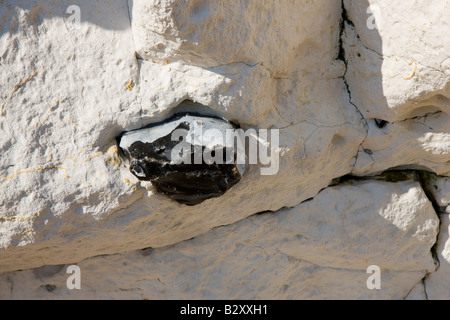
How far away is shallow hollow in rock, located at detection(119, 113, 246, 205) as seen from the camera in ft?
3.83

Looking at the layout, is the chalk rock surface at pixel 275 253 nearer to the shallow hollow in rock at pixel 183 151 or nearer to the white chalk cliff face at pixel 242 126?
the white chalk cliff face at pixel 242 126

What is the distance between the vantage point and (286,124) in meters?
1.33

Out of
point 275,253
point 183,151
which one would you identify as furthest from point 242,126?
point 275,253

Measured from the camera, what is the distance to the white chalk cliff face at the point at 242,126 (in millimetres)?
1166

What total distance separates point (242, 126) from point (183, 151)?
0.19m

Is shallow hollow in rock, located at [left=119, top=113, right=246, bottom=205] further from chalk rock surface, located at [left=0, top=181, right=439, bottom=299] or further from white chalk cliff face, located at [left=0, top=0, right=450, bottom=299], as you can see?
chalk rock surface, located at [left=0, top=181, right=439, bottom=299]

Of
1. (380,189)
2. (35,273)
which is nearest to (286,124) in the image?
(380,189)

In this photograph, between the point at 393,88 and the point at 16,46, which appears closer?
the point at 16,46

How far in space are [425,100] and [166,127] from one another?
2.31ft

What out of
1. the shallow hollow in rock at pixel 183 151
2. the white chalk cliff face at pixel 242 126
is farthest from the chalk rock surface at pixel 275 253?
the shallow hollow in rock at pixel 183 151

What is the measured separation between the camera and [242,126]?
1257 millimetres

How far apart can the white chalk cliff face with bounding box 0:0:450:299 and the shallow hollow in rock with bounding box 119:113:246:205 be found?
39 mm

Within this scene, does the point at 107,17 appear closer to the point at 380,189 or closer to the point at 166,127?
the point at 166,127

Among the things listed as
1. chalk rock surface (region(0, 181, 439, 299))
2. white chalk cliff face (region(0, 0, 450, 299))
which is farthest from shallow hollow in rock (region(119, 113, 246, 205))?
chalk rock surface (region(0, 181, 439, 299))
